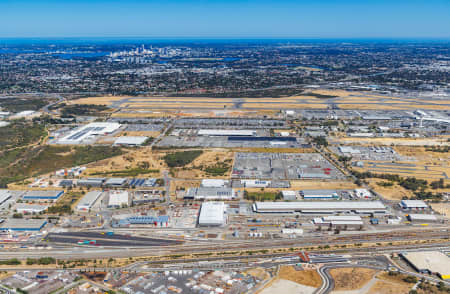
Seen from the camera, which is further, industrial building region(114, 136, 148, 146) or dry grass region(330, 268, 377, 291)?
industrial building region(114, 136, 148, 146)

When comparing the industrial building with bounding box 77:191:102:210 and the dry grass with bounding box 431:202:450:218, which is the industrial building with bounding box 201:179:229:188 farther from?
the dry grass with bounding box 431:202:450:218

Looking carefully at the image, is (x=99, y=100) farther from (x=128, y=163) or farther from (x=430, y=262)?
(x=430, y=262)

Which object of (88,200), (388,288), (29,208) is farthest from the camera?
(88,200)

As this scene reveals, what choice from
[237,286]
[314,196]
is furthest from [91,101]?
[237,286]

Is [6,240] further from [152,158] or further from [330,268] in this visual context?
[330,268]

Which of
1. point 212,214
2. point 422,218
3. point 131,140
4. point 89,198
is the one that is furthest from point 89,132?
point 422,218

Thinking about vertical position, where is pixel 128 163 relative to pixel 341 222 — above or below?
above

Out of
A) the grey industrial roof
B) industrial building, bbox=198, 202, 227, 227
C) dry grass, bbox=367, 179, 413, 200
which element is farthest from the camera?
dry grass, bbox=367, 179, 413, 200

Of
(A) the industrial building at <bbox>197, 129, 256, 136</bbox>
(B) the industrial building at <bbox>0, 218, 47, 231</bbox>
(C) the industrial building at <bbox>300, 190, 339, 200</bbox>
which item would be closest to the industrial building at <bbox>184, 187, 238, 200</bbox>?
(C) the industrial building at <bbox>300, 190, 339, 200</bbox>
